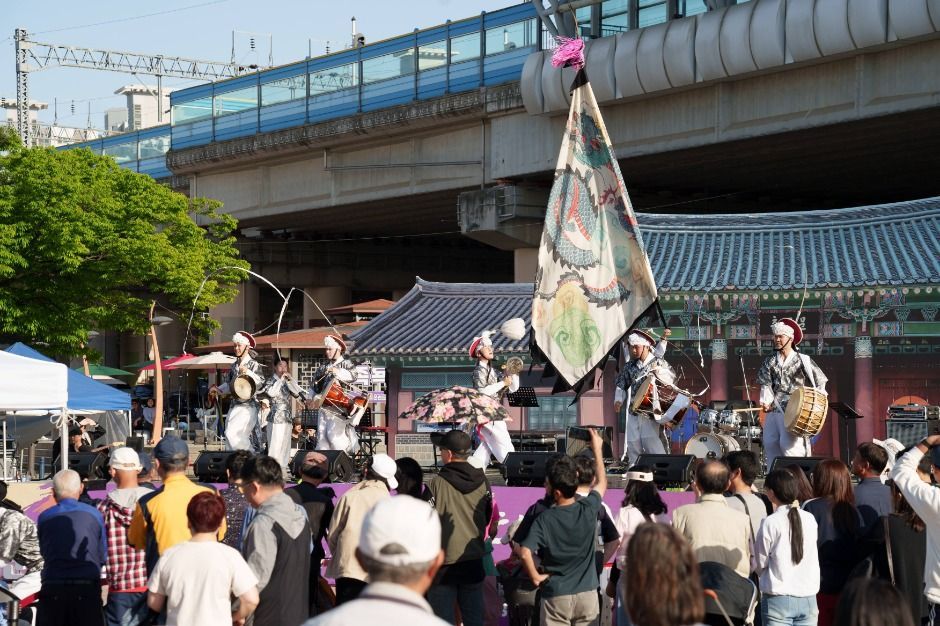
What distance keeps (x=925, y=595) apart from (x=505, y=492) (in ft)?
23.4

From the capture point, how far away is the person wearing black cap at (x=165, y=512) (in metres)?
7.29

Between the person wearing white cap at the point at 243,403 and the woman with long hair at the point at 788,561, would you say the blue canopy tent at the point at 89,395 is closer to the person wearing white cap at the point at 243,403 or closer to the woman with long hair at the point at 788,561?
the person wearing white cap at the point at 243,403

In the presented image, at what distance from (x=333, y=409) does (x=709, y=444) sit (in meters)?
4.60

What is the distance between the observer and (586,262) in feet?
46.4

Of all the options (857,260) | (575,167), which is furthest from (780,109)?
(575,167)

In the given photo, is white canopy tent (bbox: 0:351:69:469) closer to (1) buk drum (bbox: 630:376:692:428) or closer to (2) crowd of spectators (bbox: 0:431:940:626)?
(2) crowd of spectators (bbox: 0:431:940:626)

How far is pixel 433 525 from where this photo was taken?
4.07 meters

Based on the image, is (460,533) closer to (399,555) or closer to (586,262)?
(399,555)

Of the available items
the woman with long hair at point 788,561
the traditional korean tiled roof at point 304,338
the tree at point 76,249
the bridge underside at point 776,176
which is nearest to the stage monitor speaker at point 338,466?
the woman with long hair at point 788,561

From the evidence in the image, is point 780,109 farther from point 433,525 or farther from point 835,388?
point 433,525

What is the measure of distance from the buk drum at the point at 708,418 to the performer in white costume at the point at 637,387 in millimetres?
2853

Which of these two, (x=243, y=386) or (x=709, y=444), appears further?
(x=243, y=386)

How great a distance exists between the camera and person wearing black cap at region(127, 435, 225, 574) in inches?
287

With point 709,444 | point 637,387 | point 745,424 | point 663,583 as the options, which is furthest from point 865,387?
point 663,583
